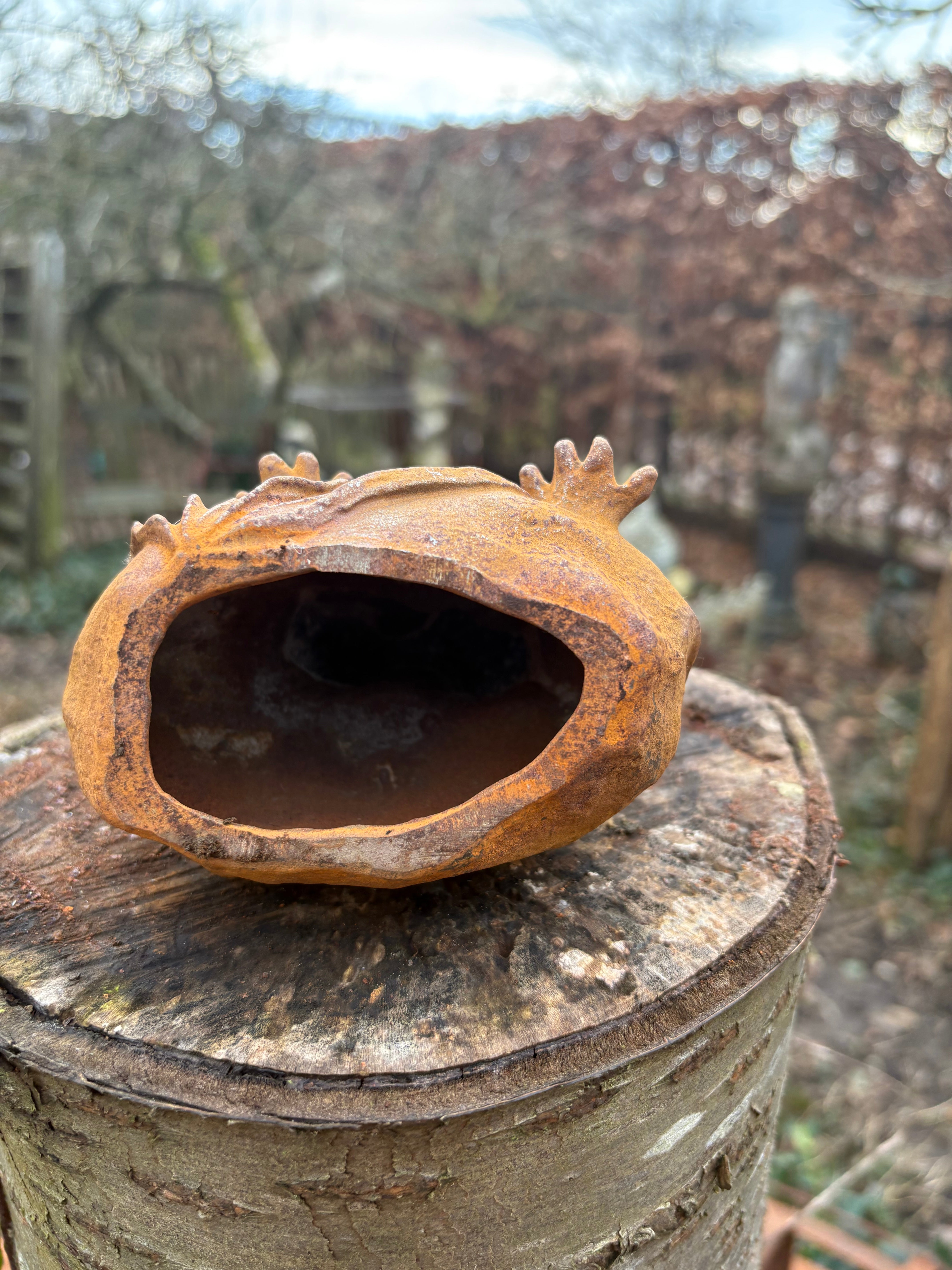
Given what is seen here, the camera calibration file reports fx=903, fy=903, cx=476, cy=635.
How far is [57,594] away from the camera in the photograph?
16.6 ft

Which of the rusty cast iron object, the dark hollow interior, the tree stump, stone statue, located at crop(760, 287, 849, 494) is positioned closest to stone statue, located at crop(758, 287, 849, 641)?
stone statue, located at crop(760, 287, 849, 494)

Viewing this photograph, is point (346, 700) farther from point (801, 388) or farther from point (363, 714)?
point (801, 388)

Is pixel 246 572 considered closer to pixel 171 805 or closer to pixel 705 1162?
pixel 171 805

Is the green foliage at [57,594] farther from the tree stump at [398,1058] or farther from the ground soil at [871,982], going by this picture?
the tree stump at [398,1058]

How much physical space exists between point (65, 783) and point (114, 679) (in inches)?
21.6

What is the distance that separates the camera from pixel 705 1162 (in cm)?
117

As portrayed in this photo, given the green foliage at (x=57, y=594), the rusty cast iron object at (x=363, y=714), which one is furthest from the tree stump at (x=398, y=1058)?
the green foliage at (x=57, y=594)

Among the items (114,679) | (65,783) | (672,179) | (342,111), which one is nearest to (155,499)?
(342,111)

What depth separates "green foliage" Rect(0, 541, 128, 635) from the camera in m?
4.87

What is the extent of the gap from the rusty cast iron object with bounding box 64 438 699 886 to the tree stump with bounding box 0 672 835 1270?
13 centimetres

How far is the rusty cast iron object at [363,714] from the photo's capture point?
3.35 ft

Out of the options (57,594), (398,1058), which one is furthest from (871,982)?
(57,594)

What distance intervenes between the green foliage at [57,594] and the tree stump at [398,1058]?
12.8 ft

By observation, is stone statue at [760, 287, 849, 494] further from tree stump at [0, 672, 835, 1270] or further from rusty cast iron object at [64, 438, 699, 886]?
tree stump at [0, 672, 835, 1270]
